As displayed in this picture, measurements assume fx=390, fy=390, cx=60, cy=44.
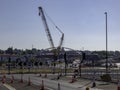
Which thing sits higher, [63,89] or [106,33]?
[106,33]

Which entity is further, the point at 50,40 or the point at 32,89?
the point at 50,40

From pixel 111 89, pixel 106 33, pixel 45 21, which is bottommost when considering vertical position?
pixel 111 89

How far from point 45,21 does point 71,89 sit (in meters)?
99.6

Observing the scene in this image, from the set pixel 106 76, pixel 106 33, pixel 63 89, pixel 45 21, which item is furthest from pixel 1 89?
pixel 45 21

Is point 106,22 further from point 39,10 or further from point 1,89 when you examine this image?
point 39,10

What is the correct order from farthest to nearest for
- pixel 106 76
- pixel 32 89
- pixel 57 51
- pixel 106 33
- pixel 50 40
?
pixel 57 51, pixel 50 40, pixel 106 33, pixel 106 76, pixel 32 89

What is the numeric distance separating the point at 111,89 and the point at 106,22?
25341mm

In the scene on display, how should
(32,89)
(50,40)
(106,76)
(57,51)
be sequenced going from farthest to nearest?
(57,51) → (50,40) → (106,76) → (32,89)

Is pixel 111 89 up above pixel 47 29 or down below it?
below

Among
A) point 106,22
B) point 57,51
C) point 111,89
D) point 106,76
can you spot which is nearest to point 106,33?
point 106,22

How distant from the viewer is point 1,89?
111 ft

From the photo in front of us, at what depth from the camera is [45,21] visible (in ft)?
436

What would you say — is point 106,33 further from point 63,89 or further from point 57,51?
point 57,51

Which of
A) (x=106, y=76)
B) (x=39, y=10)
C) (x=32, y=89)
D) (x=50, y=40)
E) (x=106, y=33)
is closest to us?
(x=32, y=89)
